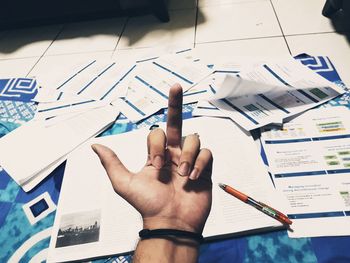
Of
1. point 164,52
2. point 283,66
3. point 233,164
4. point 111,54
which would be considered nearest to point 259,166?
point 233,164

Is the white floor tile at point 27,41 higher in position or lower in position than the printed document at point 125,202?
higher

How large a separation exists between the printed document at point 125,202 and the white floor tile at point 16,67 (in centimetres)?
81

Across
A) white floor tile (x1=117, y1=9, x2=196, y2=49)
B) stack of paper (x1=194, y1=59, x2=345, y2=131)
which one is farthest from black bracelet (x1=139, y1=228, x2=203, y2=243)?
white floor tile (x1=117, y1=9, x2=196, y2=49)

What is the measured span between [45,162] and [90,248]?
31 cm

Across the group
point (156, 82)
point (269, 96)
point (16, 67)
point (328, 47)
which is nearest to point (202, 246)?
point (269, 96)

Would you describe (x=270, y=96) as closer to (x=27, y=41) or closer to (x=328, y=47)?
(x=328, y=47)

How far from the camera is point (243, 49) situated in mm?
1188

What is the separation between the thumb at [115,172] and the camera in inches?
21.1

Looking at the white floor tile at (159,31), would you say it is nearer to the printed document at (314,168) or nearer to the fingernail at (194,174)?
the printed document at (314,168)

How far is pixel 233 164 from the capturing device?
2.27 ft

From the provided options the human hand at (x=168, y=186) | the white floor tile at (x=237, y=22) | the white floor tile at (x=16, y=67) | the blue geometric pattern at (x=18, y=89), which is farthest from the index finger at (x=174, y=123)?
the white floor tile at (x=16, y=67)

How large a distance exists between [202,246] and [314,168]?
323mm

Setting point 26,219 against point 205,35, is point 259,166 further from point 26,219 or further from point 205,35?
point 205,35

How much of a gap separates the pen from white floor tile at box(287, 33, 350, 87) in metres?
0.64
